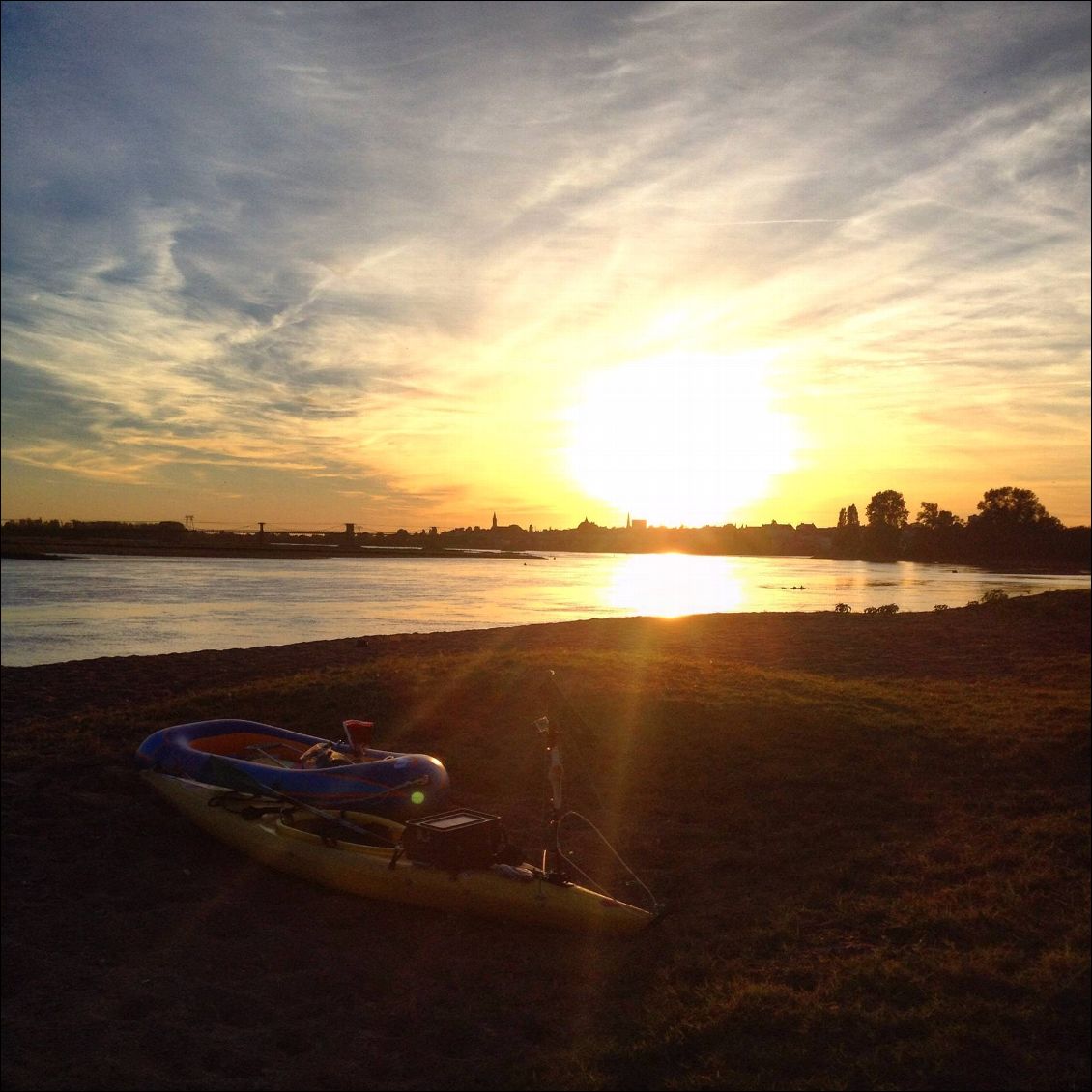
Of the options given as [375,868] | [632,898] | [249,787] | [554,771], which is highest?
[554,771]

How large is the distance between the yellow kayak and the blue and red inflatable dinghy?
17 centimetres

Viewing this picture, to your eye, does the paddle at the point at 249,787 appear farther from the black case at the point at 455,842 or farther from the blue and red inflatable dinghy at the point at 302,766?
the black case at the point at 455,842

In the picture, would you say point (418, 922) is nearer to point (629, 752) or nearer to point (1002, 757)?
point (629, 752)

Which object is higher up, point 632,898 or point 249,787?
point 249,787

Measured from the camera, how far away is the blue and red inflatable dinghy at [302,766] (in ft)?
31.6

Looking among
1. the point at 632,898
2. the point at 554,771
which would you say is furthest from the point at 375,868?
the point at 632,898

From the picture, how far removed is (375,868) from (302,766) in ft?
9.39

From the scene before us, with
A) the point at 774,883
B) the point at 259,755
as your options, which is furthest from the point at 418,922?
the point at 259,755

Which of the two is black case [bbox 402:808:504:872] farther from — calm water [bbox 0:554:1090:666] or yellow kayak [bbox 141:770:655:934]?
calm water [bbox 0:554:1090:666]

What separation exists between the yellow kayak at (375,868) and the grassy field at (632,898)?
0.57 ft

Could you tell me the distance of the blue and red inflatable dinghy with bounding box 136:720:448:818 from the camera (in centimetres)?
963

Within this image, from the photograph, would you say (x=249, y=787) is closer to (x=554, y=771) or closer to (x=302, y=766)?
(x=302, y=766)

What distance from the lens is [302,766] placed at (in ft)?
35.6

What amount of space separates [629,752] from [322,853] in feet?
16.2
